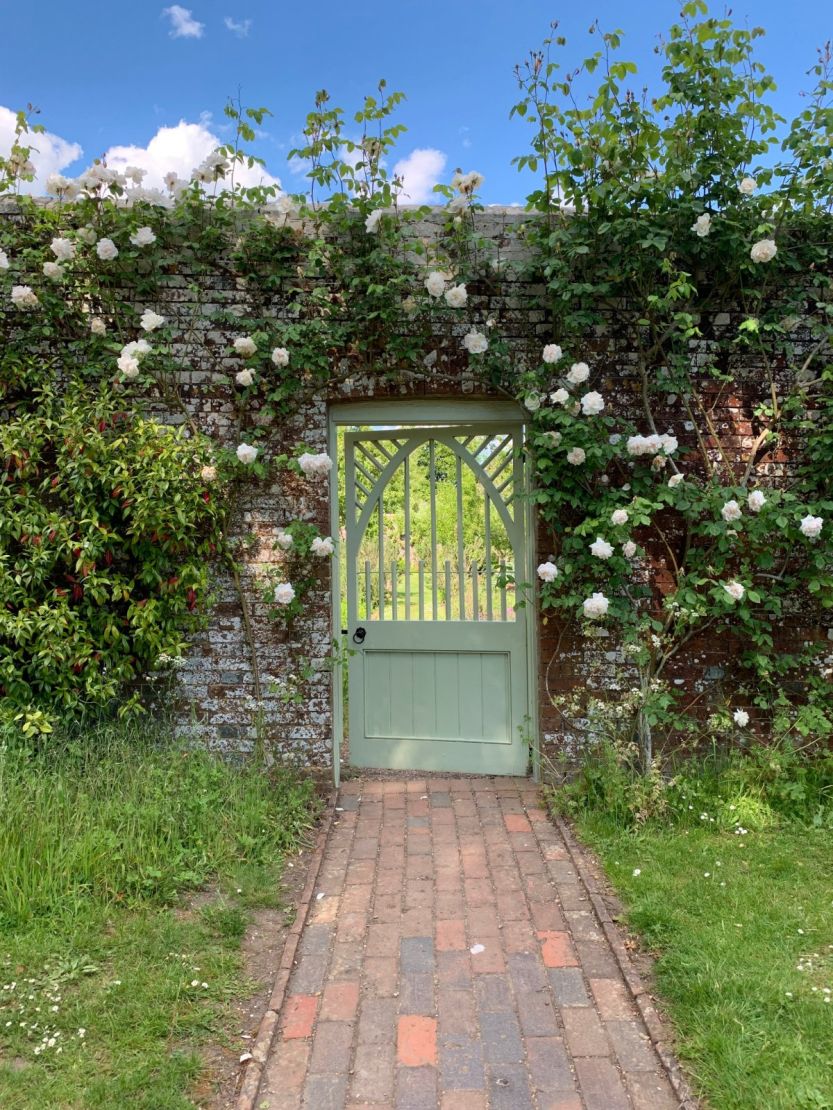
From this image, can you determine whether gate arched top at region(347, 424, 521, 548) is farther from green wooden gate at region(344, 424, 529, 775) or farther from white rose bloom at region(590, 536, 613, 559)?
white rose bloom at region(590, 536, 613, 559)

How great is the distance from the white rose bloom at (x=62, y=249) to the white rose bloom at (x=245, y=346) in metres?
1.05

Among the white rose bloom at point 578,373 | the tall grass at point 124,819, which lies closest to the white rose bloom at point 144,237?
the white rose bloom at point 578,373

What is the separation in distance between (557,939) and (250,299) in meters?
3.77

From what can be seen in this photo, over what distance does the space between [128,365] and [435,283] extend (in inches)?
69.7

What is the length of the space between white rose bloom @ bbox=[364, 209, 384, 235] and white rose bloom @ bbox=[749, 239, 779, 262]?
2068mm

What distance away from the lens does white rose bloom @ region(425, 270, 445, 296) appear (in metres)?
4.09

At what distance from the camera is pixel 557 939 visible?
2.94 meters

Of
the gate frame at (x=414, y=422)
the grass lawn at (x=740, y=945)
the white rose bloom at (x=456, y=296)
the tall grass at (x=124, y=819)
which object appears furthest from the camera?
the gate frame at (x=414, y=422)

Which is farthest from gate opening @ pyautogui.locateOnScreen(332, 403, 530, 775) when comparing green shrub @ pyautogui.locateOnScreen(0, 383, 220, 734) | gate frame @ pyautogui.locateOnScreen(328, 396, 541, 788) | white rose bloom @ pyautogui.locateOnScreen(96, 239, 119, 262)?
white rose bloom @ pyautogui.locateOnScreen(96, 239, 119, 262)

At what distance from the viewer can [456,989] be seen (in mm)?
2611

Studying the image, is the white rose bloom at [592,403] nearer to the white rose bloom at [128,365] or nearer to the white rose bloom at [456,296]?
the white rose bloom at [456,296]

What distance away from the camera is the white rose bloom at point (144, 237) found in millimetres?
4074

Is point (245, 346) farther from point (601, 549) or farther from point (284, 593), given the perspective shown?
point (601, 549)

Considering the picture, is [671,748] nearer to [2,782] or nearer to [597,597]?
[597,597]
